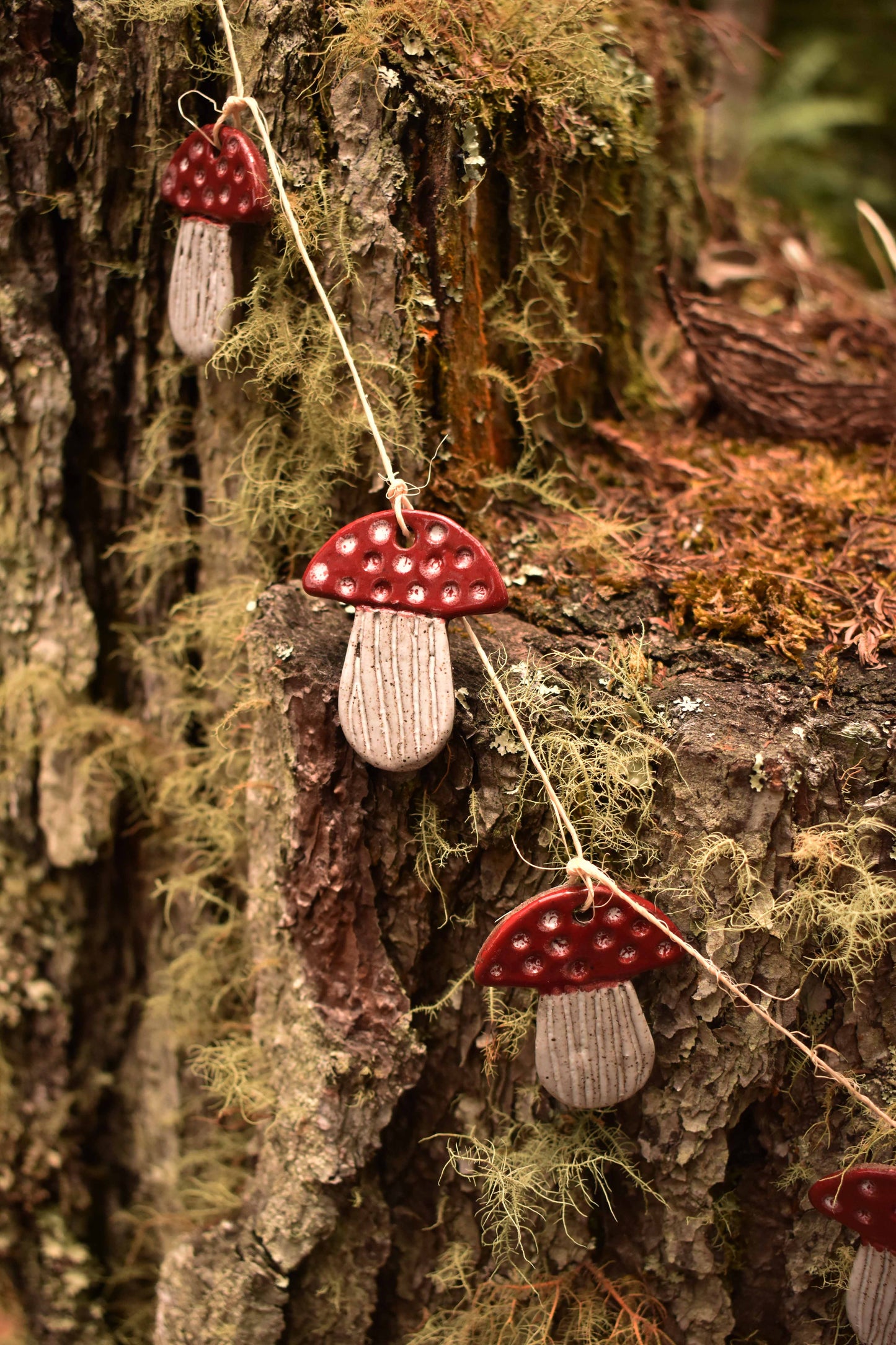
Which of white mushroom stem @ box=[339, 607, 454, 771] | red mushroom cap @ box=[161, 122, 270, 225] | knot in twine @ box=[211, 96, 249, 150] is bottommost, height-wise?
white mushroom stem @ box=[339, 607, 454, 771]

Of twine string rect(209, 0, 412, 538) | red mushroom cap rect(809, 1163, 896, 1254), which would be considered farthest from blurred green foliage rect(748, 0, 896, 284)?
red mushroom cap rect(809, 1163, 896, 1254)

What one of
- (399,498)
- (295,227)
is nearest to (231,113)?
(295,227)

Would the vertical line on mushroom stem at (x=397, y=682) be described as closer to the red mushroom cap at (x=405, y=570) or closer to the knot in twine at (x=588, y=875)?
the red mushroom cap at (x=405, y=570)

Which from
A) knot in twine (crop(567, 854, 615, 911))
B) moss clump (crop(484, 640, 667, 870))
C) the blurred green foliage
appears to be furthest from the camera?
the blurred green foliage

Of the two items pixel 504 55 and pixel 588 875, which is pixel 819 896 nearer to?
pixel 588 875

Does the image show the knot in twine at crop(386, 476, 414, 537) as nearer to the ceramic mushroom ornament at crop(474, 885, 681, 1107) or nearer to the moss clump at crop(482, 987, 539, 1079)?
the ceramic mushroom ornament at crop(474, 885, 681, 1107)

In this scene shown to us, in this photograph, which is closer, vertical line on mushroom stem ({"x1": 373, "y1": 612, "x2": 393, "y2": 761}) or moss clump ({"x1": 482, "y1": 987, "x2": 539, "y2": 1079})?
vertical line on mushroom stem ({"x1": 373, "y1": 612, "x2": 393, "y2": 761})

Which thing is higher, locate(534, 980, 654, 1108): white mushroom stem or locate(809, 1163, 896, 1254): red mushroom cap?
locate(534, 980, 654, 1108): white mushroom stem
